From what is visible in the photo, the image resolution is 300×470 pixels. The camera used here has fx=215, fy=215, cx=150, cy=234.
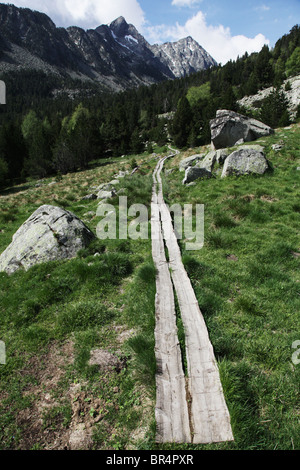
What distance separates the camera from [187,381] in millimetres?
3705

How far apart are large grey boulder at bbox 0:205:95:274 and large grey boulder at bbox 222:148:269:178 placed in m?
11.6

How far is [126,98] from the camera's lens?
135000 mm

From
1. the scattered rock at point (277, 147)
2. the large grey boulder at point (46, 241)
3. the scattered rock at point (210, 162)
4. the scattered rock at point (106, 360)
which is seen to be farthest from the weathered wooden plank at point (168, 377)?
the scattered rock at point (277, 147)

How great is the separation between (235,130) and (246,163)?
1136cm

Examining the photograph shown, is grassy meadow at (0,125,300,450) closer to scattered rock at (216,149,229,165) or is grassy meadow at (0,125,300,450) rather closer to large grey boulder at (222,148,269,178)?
large grey boulder at (222,148,269,178)

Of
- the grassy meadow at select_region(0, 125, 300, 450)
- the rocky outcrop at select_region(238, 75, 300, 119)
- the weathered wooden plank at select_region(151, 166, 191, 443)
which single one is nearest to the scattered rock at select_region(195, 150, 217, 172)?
the grassy meadow at select_region(0, 125, 300, 450)

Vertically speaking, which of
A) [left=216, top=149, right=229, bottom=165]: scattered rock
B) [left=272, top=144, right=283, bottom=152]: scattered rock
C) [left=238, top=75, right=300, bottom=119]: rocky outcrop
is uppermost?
[left=238, top=75, right=300, bottom=119]: rocky outcrop

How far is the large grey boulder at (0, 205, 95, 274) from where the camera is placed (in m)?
7.73

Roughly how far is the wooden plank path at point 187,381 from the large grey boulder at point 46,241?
13.0 feet

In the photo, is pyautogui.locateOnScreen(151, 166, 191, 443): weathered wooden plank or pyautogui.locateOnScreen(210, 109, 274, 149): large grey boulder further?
pyautogui.locateOnScreen(210, 109, 274, 149): large grey boulder

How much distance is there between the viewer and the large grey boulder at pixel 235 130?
24.0 metres

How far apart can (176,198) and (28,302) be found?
10.8 metres
